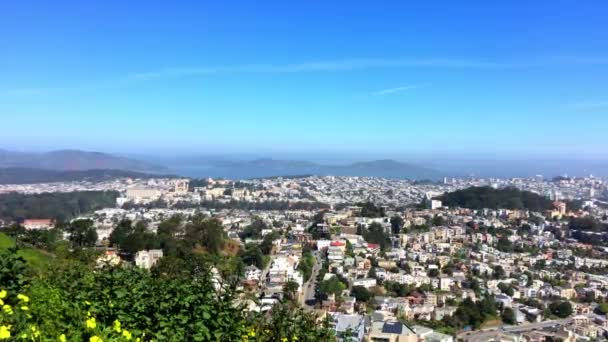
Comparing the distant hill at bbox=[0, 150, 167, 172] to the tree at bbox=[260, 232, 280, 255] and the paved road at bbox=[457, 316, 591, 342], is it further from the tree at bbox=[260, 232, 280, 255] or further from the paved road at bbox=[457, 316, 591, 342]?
the paved road at bbox=[457, 316, 591, 342]

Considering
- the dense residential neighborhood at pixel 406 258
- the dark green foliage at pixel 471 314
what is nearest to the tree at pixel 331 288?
the dense residential neighborhood at pixel 406 258

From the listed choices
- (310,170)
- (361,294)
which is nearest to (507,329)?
(361,294)

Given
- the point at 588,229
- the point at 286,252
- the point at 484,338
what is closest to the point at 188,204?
the point at 286,252

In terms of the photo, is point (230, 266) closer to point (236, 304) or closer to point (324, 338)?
point (236, 304)

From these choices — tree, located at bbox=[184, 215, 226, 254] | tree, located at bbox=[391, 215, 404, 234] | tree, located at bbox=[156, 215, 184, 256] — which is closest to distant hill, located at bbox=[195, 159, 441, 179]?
tree, located at bbox=[391, 215, 404, 234]

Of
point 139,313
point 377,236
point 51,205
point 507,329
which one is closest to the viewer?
point 139,313

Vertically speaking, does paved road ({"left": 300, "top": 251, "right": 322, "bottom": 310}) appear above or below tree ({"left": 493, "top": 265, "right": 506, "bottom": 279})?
above

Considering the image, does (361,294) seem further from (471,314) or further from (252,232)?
(252,232)
